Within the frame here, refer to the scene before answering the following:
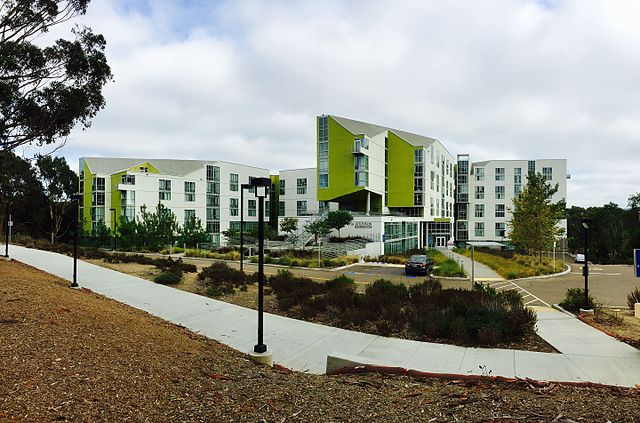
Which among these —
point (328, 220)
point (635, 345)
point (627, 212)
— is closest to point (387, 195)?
point (328, 220)

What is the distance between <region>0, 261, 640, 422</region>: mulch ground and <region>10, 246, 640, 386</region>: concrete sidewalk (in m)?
1.27

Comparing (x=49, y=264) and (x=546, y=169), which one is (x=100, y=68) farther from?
(x=546, y=169)

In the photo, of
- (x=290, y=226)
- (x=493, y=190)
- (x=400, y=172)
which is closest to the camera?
(x=290, y=226)

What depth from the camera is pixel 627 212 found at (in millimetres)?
69688

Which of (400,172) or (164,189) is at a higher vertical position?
(400,172)

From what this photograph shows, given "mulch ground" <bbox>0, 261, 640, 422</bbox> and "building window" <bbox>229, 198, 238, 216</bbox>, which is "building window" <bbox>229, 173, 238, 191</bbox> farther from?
"mulch ground" <bbox>0, 261, 640, 422</bbox>

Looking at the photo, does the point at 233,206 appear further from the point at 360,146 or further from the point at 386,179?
the point at 360,146

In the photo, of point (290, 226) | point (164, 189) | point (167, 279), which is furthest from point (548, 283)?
point (164, 189)

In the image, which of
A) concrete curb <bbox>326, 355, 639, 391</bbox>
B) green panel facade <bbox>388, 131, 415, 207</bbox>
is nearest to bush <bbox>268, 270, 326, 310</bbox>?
concrete curb <bbox>326, 355, 639, 391</bbox>

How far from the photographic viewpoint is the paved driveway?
1852 centimetres

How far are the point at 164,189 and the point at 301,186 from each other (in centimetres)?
2655

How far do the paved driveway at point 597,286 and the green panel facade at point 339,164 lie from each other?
28280mm

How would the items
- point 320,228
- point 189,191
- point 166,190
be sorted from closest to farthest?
point 320,228 < point 166,190 < point 189,191

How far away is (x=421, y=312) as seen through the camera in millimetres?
10875
